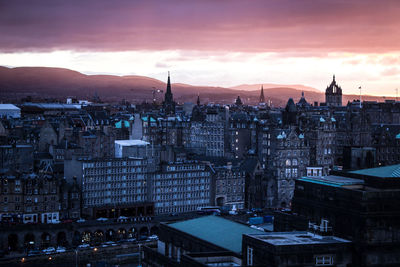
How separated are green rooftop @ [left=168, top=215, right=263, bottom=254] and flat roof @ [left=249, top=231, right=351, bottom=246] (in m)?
4.97

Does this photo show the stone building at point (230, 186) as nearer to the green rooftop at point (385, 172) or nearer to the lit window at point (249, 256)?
the green rooftop at point (385, 172)

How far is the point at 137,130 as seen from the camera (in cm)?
14488

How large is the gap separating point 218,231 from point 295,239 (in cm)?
1467

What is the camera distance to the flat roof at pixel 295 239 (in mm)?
54938

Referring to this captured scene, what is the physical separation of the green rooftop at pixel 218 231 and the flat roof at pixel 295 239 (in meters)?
4.97

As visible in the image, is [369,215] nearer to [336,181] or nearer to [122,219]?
[336,181]

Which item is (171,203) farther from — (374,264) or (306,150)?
(374,264)

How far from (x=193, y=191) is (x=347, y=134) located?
41.6 meters

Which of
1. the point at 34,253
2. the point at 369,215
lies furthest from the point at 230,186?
the point at 369,215

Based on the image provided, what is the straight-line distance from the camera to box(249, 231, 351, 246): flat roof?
54.9 m

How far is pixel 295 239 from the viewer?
56688mm

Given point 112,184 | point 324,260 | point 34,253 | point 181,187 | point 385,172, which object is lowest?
point 34,253

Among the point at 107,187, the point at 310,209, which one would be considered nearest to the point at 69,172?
the point at 107,187

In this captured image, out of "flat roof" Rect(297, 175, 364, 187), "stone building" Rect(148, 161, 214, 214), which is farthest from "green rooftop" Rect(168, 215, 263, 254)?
"stone building" Rect(148, 161, 214, 214)
